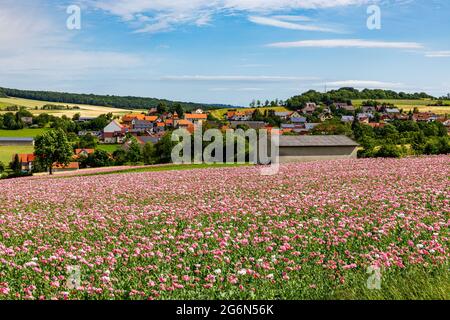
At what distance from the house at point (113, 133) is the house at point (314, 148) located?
303 ft

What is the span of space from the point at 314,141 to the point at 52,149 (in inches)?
1377

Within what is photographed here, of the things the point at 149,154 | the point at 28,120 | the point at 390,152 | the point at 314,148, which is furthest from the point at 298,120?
the point at 390,152

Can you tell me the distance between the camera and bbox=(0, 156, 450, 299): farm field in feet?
23.2

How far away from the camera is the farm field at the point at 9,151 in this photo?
10718 cm

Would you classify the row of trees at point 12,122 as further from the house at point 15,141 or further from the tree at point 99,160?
the tree at point 99,160

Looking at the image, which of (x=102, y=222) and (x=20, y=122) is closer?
(x=102, y=222)

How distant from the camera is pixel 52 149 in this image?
6562 cm

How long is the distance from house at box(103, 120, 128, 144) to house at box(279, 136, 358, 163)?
92.3m

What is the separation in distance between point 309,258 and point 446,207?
5217 millimetres

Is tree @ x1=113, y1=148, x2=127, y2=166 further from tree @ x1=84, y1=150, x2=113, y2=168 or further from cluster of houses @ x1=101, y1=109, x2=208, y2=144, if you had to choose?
cluster of houses @ x1=101, y1=109, x2=208, y2=144

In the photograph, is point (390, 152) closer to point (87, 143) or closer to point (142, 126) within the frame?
point (87, 143)
